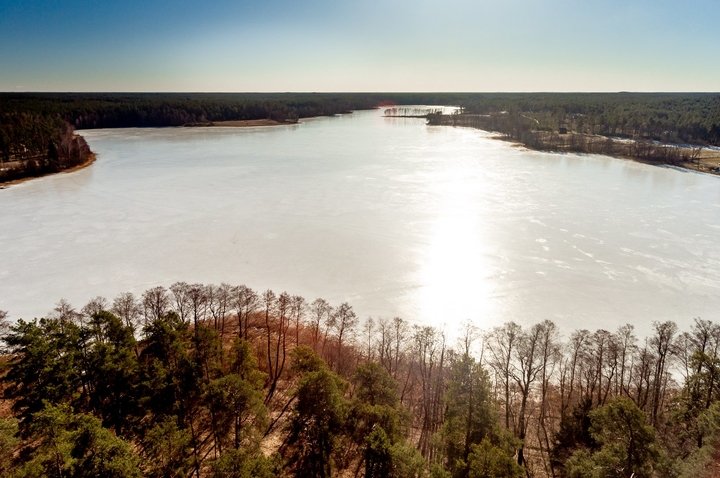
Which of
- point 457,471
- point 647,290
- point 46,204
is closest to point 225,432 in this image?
point 457,471

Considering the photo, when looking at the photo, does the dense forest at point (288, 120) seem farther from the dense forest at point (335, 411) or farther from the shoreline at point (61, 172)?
the dense forest at point (335, 411)

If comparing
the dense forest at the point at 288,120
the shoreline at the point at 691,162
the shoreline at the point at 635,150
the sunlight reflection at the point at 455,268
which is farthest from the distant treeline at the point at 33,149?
the shoreline at the point at 635,150

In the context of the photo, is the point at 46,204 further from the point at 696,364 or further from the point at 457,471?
the point at 696,364

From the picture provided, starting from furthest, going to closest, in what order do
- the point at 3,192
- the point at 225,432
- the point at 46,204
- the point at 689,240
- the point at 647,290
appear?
the point at 3,192 → the point at 46,204 → the point at 689,240 → the point at 647,290 → the point at 225,432

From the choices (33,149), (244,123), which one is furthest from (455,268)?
(244,123)

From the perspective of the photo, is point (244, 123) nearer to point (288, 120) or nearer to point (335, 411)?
point (288, 120)
